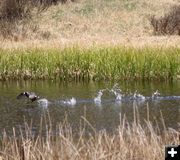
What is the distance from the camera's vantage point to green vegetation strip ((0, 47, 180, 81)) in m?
20.1

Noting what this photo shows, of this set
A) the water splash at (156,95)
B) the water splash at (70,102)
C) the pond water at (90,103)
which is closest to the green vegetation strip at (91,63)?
the pond water at (90,103)

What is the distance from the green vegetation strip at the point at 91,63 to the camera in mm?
20062

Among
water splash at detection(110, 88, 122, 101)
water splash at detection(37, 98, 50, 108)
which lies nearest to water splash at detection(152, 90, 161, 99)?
water splash at detection(110, 88, 122, 101)

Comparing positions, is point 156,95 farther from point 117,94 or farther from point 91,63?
point 91,63

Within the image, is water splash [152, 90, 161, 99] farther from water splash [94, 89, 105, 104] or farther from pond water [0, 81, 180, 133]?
water splash [94, 89, 105, 104]

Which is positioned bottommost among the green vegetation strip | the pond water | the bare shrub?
the pond water

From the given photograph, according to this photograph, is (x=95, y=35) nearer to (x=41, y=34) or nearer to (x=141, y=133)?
(x=41, y=34)

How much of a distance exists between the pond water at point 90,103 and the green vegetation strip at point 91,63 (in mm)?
611

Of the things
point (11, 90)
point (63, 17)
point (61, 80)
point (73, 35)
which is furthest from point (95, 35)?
point (11, 90)

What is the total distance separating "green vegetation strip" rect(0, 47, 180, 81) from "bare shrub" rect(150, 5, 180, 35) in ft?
44.1

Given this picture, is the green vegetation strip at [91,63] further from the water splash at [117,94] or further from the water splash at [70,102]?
the water splash at [70,102]

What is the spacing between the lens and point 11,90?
18.7 metres

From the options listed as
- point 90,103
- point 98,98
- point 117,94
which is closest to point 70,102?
point 90,103

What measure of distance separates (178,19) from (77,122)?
23823 mm
